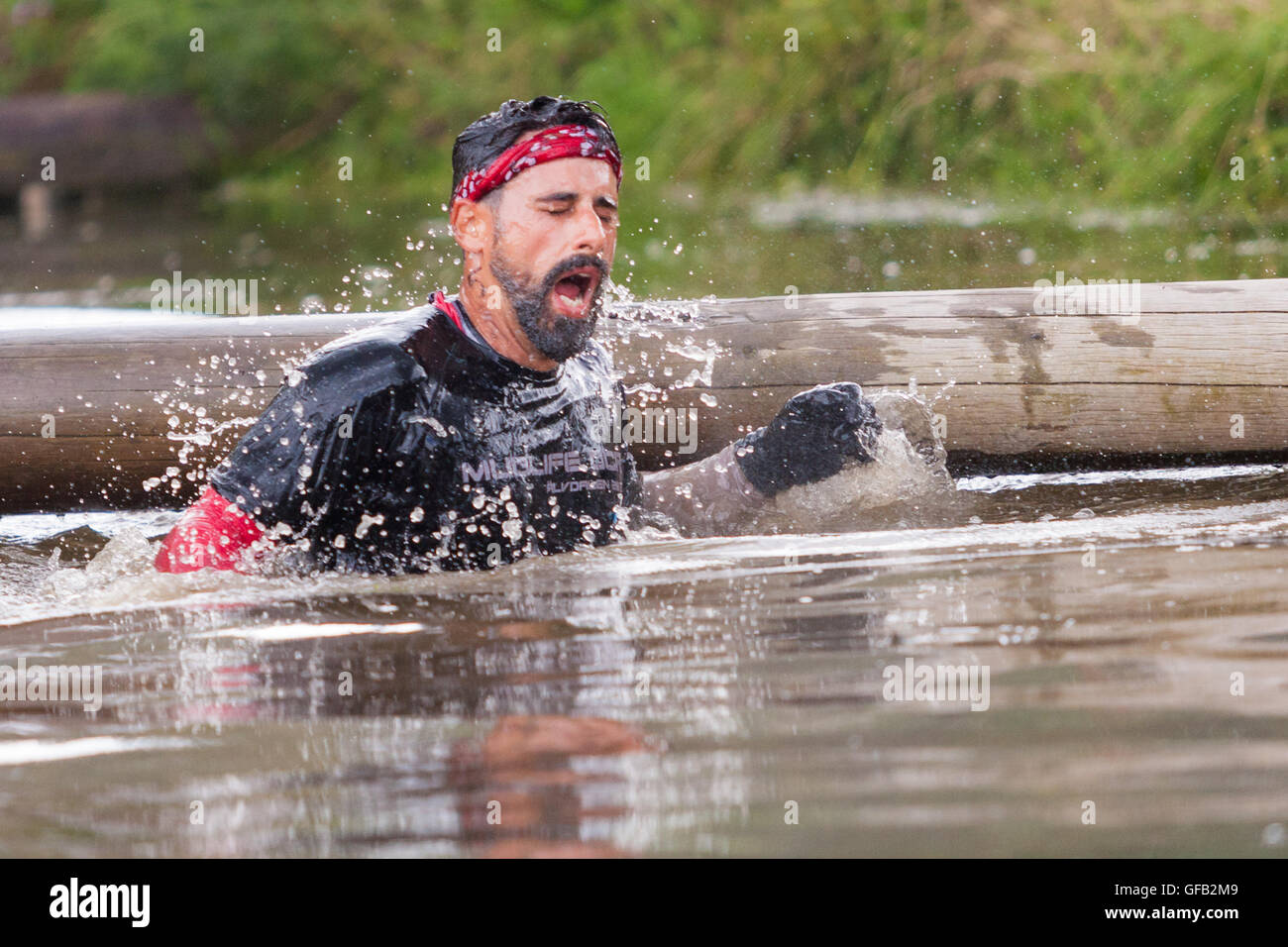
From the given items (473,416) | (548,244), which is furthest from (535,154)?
(473,416)

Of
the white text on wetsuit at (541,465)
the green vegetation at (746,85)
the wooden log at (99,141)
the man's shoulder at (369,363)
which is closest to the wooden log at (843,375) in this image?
the white text on wetsuit at (541,465)

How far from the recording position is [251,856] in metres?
2.35

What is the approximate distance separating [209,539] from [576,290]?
108 cm

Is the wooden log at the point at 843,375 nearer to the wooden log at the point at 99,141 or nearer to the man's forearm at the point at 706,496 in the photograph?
the man's forearm at the point at 706,496

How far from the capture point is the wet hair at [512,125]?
4117 millimetres

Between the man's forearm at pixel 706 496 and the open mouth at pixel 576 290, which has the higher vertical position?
the open mouth at pixel 576 290

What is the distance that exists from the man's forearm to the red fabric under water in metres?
1.25

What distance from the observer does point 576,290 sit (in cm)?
418

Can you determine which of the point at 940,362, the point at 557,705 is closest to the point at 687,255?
the point at 940,362

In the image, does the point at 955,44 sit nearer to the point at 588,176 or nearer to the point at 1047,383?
the point at 1047,383

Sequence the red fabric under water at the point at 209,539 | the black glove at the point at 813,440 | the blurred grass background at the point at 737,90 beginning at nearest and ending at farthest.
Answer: the red fabric under water at the point at 209,539, the black glove at the point at 813,440, the blurred grass background at the point at 737,90

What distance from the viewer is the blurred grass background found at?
11.4 m

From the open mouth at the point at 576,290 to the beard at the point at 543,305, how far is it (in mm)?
13

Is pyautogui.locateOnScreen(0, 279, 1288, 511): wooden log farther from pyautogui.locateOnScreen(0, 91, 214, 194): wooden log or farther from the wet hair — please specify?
pyautogui.locateOnScreen(0, 91, 214, 194): wooden log
